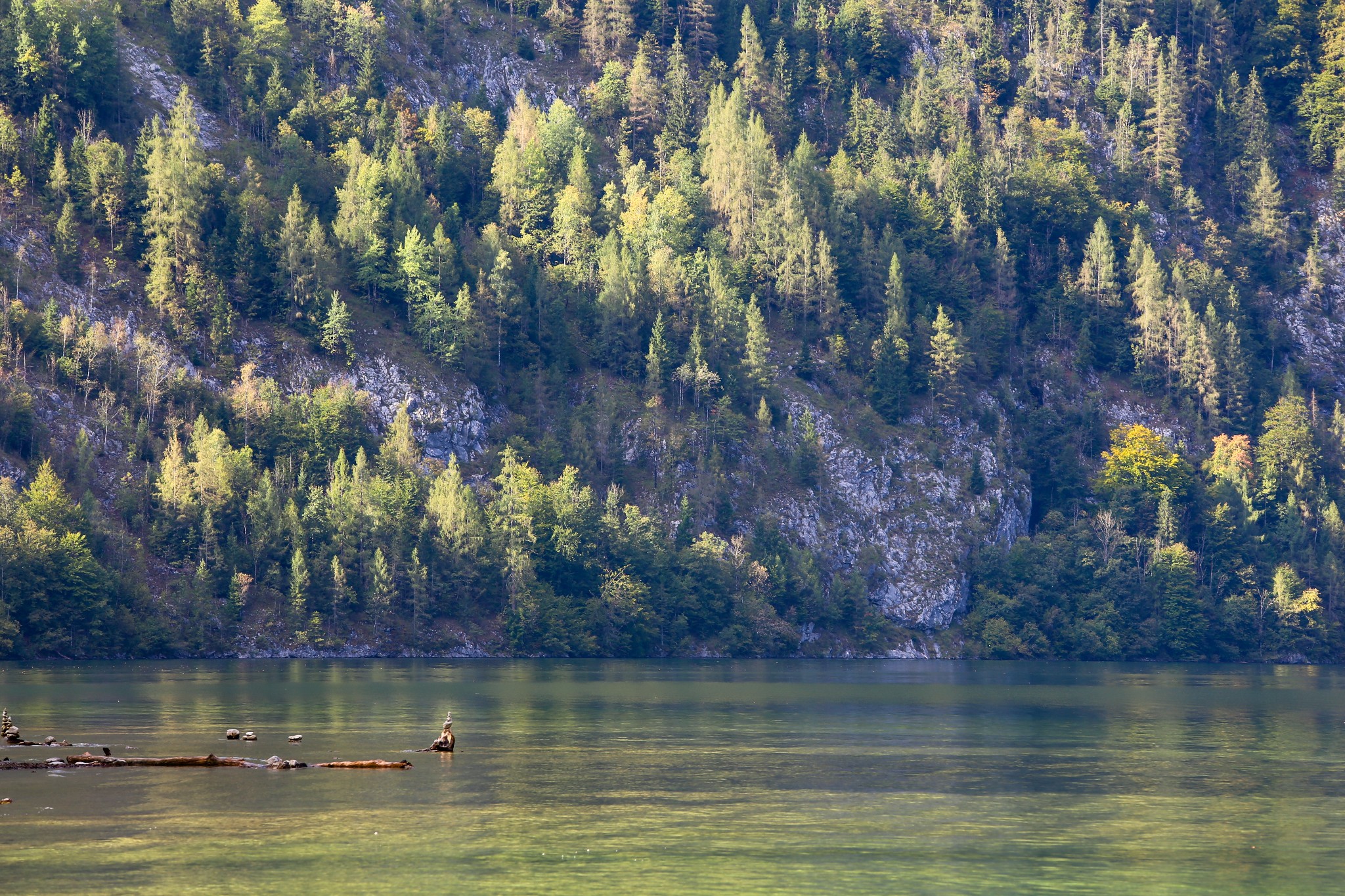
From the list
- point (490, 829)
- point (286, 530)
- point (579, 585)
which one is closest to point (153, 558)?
point (286, 530)

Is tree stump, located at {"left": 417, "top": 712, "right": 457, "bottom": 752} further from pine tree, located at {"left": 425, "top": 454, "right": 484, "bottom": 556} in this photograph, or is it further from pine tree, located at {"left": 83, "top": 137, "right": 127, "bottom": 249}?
pine tree, located at {"left": 83, "top": 137, "right": 127, "bottom": 249}

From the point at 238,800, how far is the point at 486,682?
228 ft

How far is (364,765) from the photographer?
61000 millimetres

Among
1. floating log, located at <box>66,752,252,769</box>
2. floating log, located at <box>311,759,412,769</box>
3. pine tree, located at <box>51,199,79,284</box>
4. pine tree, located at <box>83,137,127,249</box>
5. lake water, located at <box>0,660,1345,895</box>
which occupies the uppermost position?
pine tree, located at <box>83,137,127,249</box>

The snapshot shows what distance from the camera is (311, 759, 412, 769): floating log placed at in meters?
60.7

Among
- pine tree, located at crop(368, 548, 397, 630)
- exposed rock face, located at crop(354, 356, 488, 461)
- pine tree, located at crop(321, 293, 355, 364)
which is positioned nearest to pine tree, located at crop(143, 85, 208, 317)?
pine tree, located at crop(321, 293, 355, 364)

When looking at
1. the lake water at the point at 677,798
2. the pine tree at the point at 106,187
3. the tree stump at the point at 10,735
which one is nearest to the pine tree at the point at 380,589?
the pine tree at the point at 106,187

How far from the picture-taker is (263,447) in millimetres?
179625

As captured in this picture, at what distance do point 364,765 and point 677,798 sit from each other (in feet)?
43.0

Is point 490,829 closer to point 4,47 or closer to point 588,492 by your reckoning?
point 588,492

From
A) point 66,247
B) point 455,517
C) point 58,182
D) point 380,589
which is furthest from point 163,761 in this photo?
point 58,182

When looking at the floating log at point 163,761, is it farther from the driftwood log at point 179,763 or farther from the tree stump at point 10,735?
the tree stump at point 10,735

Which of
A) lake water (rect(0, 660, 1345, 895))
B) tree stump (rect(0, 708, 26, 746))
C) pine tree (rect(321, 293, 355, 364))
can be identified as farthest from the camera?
pine tree (rect(321, 293, 355, 364))

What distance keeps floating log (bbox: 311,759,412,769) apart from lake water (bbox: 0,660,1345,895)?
17.8 inches
